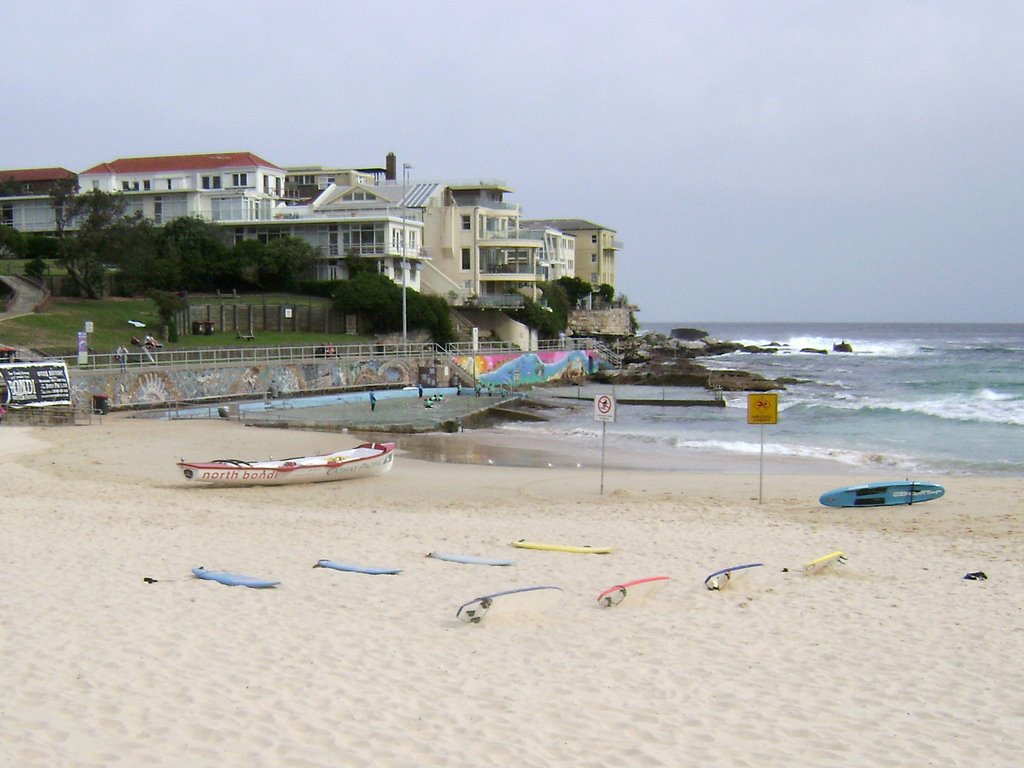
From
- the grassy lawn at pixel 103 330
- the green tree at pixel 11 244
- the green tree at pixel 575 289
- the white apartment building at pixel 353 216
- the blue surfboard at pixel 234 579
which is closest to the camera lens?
the blue surfboard at pixel 234 579

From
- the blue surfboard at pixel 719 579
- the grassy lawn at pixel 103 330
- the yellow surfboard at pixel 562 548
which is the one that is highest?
the grassy lawn at pixel 103 330

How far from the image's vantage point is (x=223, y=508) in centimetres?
Result: 1755

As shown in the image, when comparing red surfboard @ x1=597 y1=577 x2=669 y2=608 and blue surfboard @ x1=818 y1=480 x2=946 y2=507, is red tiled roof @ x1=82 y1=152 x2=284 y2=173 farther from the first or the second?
red surfboard @ x1=597 y1=577 x2=669 y2=608

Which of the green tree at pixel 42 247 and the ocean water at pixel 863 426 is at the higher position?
the green tree at pixel 42 247

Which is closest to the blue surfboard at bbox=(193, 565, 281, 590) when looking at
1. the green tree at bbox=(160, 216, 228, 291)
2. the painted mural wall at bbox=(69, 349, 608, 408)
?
the painted mural wall at bbox=(69, 349, 608, 408)

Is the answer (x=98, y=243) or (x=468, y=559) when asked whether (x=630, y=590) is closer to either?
(x=468, y=559)

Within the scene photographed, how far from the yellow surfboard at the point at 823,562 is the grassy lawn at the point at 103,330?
3364 cm

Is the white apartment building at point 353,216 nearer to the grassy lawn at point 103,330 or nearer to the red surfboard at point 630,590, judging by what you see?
the grassy lawn at point 103,330

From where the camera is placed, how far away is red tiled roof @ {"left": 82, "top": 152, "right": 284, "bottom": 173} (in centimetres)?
7225

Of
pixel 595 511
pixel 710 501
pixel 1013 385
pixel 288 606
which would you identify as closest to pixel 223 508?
pixel 595 511

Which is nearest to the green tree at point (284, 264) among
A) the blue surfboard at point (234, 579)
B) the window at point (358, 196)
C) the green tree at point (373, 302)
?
the green tree at point (373, 302)

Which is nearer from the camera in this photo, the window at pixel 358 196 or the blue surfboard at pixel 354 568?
the blue surfboard at pixel 354 568

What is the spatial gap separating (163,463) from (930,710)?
2041 cm

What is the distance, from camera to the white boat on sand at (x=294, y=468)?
20328 mm
